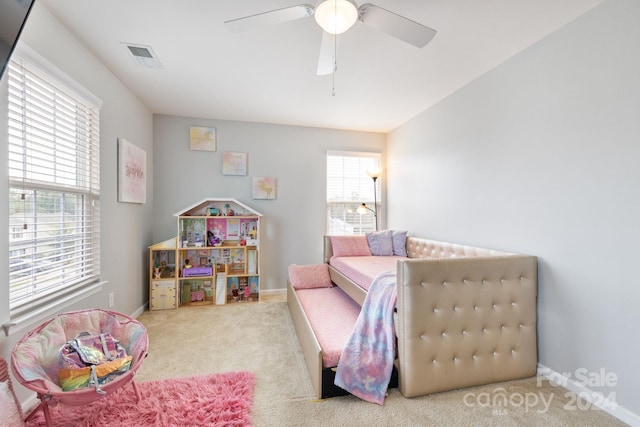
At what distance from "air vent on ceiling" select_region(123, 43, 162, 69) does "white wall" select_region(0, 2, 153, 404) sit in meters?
0.33

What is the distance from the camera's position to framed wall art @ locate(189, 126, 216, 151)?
368 centimetres

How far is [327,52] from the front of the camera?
167 cm

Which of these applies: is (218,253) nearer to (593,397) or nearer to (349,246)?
(349,246)

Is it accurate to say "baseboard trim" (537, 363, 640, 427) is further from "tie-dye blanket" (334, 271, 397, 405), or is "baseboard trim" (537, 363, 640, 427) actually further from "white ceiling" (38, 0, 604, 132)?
"white ceiling" (38, 0, 604, 132)

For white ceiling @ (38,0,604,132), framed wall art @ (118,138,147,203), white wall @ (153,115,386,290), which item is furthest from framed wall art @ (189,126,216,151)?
framed wall art @ (118,138,147,203)

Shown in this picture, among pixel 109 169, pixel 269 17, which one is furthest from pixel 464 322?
pixel 109 169

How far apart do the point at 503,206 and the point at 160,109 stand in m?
3.97

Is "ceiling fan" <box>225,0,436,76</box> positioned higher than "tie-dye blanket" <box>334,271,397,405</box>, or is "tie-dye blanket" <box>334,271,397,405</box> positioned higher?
"ceiling fan" <box>225,0,436,76</box>

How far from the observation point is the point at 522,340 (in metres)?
1.88

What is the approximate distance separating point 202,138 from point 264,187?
1060 mm

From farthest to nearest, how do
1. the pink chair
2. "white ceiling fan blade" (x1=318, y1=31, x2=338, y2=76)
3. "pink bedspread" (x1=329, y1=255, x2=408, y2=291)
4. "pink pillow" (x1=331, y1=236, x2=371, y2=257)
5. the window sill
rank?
"pink pillow" (x1=331, y1=236, x2=371, y2=257)
"pink bedspread" (x1=329, y1=255, x2=408, y2=291)
"white ceiling fan blade" (x1=318, y1=31, x2=338, y2=76)
the window sill
the pink chair

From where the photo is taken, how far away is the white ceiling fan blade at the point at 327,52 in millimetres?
1567

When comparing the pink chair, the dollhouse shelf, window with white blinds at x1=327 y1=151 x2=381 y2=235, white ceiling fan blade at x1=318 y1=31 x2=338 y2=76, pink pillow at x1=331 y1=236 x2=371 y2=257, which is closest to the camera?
the pink chair

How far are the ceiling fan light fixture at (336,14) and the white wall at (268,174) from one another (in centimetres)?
262
